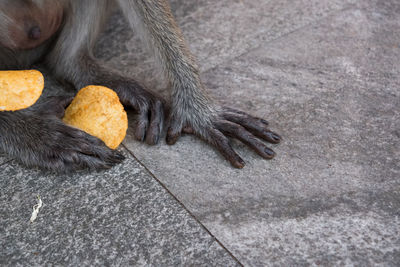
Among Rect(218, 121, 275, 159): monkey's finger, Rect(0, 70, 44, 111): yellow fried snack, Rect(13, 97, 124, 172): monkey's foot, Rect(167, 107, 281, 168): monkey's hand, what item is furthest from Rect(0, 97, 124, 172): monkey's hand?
Rect(218, 121, 275, 159): monkey's finger

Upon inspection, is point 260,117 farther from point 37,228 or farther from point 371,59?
point 37,228

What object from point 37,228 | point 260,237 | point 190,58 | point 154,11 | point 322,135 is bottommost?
point 37,228

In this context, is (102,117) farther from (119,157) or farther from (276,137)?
(276,137)

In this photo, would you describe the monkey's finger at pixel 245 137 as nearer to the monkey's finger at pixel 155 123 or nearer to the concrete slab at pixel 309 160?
the concrete slab at pixel 309 160

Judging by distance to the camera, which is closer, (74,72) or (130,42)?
(74,72)

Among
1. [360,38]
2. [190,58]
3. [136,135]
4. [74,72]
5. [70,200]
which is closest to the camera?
[70,200]

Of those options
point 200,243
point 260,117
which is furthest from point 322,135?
point 200,243

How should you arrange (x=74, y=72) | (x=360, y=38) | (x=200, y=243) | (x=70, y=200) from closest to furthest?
(x=200, y=243) < (x=70, y=200) < (x=74, y=72) < (x=360, y=38)
